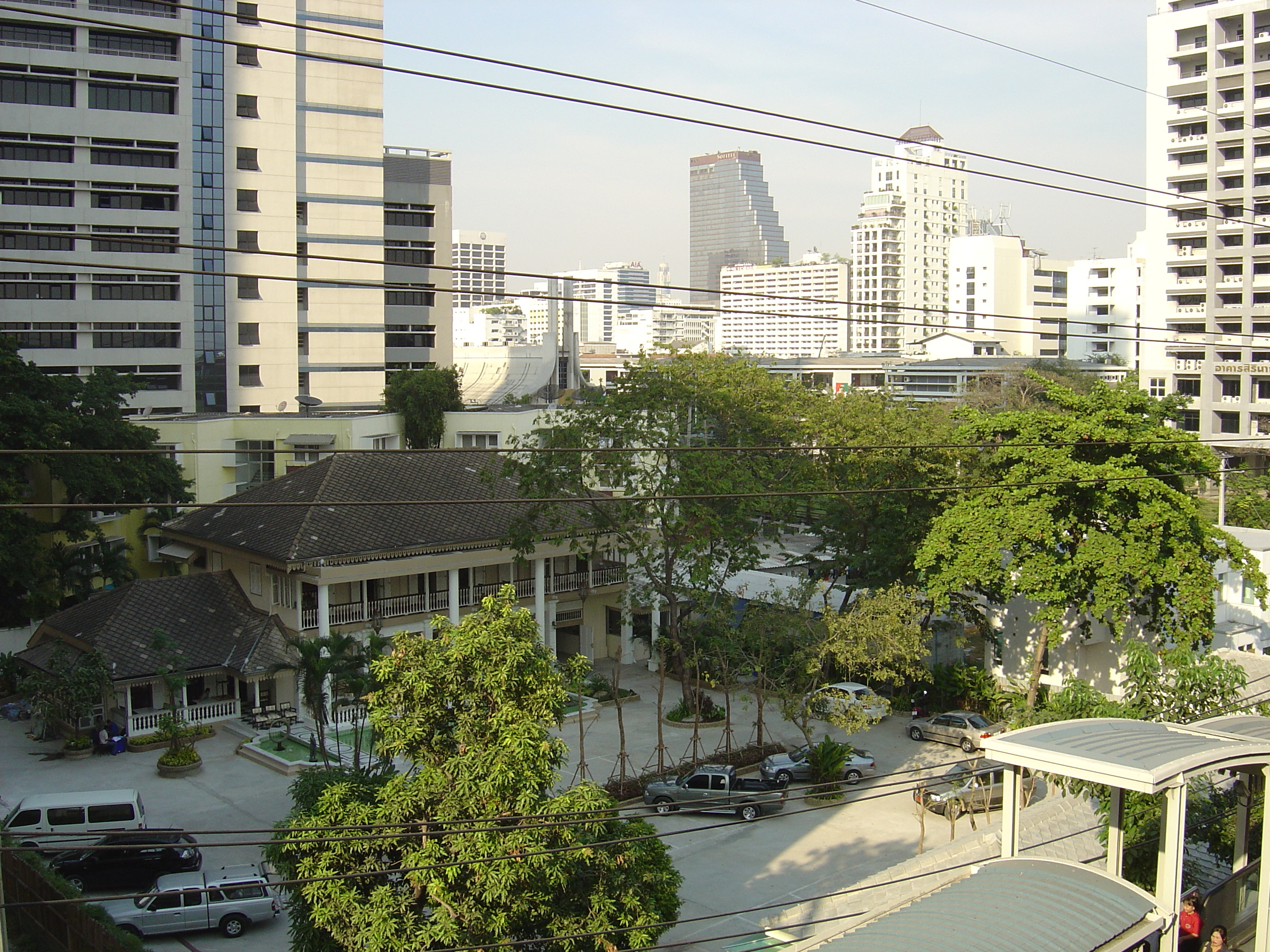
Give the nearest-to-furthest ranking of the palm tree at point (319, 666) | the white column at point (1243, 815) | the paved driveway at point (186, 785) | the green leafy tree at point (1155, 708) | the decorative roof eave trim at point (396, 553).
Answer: the white column at point (1243, 815)
the green leafy tree at point (1155, 708)
the paved driveway at point (186, 785)
the palm tree at point (319, 666)
the decorative roof eave trim at point (396, 553)

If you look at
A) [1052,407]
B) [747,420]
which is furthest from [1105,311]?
[747,420]

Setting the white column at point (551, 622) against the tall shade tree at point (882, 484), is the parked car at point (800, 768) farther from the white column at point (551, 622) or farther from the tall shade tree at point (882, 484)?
the white column at point (551, 622)

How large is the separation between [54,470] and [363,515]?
880cm

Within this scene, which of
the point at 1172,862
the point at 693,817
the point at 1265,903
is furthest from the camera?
the point at 693,817

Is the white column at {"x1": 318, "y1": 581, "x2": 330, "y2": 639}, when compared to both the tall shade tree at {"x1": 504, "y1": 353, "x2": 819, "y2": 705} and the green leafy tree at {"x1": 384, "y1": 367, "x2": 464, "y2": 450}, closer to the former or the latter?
the tall shade tree at {"x1": 504, "y1": 353, "x2": 819, "y2": 705}

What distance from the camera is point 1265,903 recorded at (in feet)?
31.3

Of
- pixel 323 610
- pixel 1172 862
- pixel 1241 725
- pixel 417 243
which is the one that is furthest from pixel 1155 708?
pixel 417 243

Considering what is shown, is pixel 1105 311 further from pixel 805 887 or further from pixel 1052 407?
pixel 805 887

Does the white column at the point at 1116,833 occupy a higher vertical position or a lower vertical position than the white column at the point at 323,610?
higher

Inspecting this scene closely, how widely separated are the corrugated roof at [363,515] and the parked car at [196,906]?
9.84 m

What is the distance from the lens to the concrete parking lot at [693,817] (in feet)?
53.7

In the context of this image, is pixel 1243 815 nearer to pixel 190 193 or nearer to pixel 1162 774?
pixel 1162 774

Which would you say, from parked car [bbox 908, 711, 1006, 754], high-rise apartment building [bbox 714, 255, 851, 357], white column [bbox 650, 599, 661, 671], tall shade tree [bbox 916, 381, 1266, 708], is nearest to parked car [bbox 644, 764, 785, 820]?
parked car [bbox 908, 711, 1006, 754]

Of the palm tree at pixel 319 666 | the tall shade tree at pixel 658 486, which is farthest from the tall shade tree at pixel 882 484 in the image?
the palm tree at pixel 319 666
